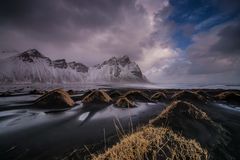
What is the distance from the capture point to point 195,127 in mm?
6262

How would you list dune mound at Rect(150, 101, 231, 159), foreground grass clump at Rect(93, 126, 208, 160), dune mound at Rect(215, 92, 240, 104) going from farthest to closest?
dune mound at Rect(215, 92, 240, 104)
dune mound at Rect(150, 101, 231, 159)
foreground grass clump at Rect(93, 126, 208, 160)

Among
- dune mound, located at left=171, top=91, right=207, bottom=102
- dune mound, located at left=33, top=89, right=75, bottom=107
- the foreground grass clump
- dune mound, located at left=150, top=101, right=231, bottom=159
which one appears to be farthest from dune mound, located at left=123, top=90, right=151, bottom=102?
the foreground grass clump

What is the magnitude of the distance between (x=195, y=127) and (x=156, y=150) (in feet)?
11.3

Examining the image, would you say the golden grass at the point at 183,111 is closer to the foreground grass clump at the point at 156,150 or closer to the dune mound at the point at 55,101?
the foreground grass clump at the point at 156,150

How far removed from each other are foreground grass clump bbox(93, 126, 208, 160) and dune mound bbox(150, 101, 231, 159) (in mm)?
859

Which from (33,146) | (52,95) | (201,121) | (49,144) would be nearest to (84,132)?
(49,144)

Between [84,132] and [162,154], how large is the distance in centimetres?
518

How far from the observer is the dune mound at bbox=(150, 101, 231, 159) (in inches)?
200

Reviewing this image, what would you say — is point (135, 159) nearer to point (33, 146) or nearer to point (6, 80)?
point (33, 146)

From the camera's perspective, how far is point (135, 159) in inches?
141

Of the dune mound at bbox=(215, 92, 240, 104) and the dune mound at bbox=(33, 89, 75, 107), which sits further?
the dune mound at bbox=(215, 92, 240, 104)

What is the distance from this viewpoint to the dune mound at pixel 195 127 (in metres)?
5.07

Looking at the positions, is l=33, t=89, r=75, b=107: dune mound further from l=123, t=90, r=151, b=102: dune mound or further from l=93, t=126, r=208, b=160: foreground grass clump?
l=93, t=126, r=208, b=160: foreground grass clump

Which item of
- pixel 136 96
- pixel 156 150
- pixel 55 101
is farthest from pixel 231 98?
pixel 55 101
